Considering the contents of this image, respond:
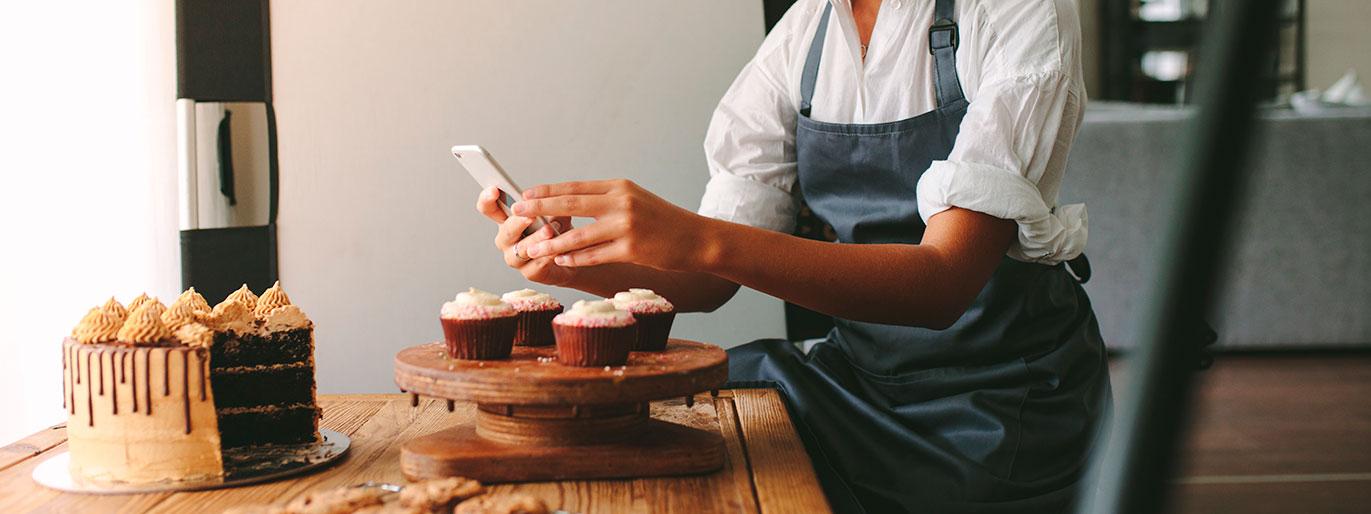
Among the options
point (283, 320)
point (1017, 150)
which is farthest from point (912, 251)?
point (283, 320)

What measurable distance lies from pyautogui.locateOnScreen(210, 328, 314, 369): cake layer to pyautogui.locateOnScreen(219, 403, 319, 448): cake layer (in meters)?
0.04

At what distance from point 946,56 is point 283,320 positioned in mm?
881

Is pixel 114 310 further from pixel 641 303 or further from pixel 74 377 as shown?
pixel 641 303

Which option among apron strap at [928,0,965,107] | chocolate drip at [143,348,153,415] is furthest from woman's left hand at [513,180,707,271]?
apron strap at [928,0,965,107]

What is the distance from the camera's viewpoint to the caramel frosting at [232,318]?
3.32 ft

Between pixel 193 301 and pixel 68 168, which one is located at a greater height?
pixel 68 168

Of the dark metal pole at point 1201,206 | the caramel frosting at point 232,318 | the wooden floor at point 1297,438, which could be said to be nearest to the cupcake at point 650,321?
the caramel frosting at point 232,318

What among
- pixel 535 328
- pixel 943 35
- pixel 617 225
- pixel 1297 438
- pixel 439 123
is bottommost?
pixel 1297 438

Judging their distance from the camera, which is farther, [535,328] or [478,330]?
[535,328]

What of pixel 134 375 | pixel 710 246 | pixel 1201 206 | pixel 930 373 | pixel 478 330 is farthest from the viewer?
pixel 930 373

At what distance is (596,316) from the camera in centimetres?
96

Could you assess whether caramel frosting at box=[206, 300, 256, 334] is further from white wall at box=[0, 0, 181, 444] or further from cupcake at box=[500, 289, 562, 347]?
white wall at box=[0, 0, 181, 444]

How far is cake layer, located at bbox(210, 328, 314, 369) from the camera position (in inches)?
40.2

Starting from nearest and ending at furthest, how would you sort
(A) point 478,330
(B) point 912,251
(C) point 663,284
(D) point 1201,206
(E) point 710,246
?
(D) point 1201,206, (A) point 478,330, (E) point 710,246, (B) point 912,251, (C) point 663,284
